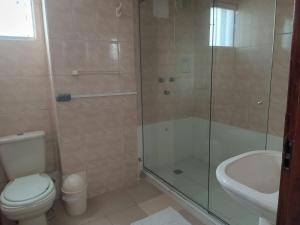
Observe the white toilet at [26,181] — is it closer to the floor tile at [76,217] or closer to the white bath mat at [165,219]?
the floor tile at [76,217]

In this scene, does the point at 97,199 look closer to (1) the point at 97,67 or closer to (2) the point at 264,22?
(1) the point at 97,67

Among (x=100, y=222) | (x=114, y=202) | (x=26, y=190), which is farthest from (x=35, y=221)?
(x=114, y=202)

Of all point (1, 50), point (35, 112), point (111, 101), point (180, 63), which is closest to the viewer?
point (1, 50)

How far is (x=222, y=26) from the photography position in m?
2.60

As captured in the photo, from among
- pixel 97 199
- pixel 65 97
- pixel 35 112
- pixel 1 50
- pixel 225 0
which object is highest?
pixel 225 0

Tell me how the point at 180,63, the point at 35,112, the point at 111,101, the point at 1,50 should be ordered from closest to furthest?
the point at 1,50 < the point at 35,112 < the point at 111,101 < the point at 180,63

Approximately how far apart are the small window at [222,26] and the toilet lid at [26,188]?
92.7 inches

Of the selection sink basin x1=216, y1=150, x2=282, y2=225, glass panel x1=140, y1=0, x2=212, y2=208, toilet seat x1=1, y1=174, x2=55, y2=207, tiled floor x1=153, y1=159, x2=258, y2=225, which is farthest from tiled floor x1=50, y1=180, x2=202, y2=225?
sink basin x1=216, y1=150, x2=282, y2=225

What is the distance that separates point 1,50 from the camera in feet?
6.45

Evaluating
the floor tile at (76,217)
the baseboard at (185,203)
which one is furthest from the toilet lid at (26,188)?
the baseboard at (185,203)

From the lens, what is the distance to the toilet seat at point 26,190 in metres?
1.62

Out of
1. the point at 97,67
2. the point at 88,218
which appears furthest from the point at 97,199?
the point at 97,67

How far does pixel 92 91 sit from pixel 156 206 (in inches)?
52.4

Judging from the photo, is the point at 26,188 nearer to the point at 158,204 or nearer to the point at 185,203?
the point at 158,204
